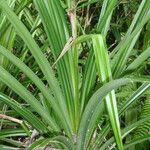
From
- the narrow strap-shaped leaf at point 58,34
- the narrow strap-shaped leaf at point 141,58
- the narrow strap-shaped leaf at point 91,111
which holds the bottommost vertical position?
the narrow strap-shaped leaf at point 91,111

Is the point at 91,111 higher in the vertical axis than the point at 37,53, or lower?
lower

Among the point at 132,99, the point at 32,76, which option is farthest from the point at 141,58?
the point at 32,76

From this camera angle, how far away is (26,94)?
0.65m

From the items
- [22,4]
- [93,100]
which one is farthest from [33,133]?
[22,4]

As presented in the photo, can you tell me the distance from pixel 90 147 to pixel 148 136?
13cm

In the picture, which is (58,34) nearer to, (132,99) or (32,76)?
(32,76)

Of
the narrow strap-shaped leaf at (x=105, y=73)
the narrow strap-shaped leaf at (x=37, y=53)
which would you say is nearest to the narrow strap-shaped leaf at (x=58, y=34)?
the narrow strap-shaped leaf at (x=37, y=53)

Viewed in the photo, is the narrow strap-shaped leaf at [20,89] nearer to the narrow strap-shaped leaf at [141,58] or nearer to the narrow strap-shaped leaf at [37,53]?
the narrow strap-shaped leaf at [37,53]

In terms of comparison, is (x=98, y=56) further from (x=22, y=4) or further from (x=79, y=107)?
(x=22, y=4)

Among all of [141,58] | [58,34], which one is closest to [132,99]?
[141,58]

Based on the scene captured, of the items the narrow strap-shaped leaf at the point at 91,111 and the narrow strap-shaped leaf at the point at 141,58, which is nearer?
the narrow strap-shaped leaf at the point at 91,111

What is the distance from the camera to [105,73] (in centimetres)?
54

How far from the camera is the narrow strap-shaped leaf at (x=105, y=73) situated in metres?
0.52

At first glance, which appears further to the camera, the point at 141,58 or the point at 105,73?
the point at 141,58
